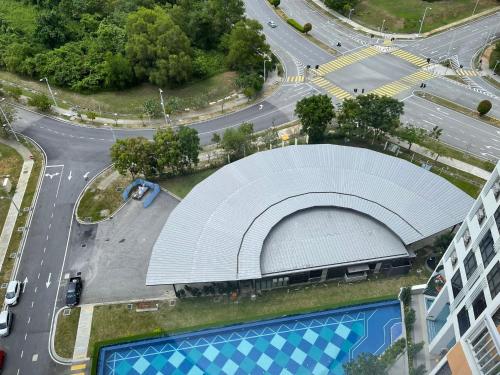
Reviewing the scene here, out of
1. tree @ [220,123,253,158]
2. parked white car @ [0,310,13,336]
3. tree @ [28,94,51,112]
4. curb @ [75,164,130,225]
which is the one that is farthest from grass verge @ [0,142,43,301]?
tree @ [220,123,253,158]

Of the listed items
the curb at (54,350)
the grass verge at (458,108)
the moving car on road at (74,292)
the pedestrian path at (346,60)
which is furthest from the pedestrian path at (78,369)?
the grass verge at (458,108)

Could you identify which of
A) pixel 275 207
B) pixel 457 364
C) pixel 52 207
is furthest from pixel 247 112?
pixel 457 364

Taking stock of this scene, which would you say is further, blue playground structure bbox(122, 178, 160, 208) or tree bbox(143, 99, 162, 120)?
tree bbox(143, 99, 162, 120)

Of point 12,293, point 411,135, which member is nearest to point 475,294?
point 411,135

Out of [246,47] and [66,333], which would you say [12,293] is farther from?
[246,47]

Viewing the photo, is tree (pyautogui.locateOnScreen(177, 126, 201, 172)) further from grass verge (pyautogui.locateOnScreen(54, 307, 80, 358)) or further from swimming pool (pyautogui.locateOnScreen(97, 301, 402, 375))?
Result: swimming pool (pyautogui.locateOnScreen(97, 301, 402, 375))

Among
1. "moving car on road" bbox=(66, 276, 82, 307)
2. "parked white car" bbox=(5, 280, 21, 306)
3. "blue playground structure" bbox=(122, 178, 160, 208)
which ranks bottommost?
"parked white car" bbox=(5, 280, 21, 306)

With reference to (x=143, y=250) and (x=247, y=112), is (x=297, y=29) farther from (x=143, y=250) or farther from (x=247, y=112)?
(x=143, y=250)
